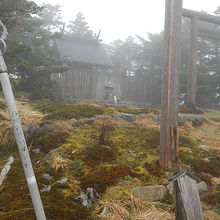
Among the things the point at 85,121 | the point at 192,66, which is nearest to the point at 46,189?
the point at 85,121

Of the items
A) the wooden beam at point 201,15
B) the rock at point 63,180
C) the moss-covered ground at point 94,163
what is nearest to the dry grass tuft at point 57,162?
the moss-covered ground at point 94,163

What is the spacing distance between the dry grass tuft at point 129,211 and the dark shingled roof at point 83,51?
17.9m

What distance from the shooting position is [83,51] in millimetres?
22188

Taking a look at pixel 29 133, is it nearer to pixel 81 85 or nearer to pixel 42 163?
pixel 42 163

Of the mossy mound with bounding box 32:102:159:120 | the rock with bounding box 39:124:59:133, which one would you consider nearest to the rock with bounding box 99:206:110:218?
the rock with bounding box 39:124:59:133

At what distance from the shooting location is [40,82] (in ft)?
39.7

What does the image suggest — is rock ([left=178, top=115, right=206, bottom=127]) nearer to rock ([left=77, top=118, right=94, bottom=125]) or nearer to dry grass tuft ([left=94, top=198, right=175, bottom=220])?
rock ([left=77, top=118, right=94, bottom=125])

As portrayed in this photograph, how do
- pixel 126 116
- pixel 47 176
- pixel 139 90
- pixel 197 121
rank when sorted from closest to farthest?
pixel 47 176 < pixel 126 116 < pixel 197 121 < pixel 139 90

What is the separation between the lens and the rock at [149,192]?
2.89m

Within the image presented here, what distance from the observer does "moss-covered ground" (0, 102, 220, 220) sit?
8.34 ft

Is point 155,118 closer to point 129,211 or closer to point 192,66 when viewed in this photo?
point 192,66

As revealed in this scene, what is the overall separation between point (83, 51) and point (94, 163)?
20.1 meters

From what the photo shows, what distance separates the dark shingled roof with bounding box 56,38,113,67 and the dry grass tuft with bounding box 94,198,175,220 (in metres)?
17.9

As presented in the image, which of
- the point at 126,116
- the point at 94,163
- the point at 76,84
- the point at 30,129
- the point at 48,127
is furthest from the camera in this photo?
the point at 76,84
